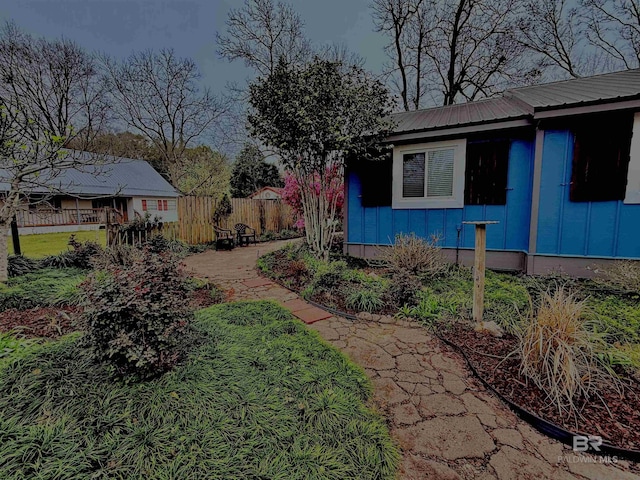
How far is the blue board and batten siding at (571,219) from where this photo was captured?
4.61 meters

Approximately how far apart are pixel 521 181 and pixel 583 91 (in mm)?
2138

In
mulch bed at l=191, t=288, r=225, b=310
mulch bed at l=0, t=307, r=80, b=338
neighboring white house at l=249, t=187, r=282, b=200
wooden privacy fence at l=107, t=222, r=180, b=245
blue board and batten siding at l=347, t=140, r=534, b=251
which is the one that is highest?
neighboring white house at l=249, t=187, r=282, b=200

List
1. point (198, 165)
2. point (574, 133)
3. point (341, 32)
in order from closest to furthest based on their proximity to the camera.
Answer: point (574, 133) < point (341, 32) < point (198, 165)

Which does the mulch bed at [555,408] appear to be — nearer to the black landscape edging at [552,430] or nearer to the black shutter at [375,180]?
the black landscape edging at [552,430]

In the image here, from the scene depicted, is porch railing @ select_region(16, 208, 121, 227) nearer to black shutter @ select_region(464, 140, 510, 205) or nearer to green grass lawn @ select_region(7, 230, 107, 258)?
green grass lawn @ select_region(7, 230, 107, 258)

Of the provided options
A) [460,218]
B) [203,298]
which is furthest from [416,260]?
[203,298]

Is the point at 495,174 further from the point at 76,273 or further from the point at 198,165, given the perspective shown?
the point at 198,165

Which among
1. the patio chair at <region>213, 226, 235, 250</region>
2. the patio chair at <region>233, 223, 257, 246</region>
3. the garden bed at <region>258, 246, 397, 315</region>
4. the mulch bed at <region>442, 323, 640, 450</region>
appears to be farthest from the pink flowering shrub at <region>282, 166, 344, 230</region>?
the mulch bed at <region>442, 323, 640, 450</region>

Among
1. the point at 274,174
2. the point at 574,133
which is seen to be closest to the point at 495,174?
the point at 574,133

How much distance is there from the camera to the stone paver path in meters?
1.66

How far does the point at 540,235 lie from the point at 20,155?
333 inches

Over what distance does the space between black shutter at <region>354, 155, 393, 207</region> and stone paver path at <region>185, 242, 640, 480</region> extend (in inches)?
138

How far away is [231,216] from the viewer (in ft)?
37.4

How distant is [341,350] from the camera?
9.73 ft
